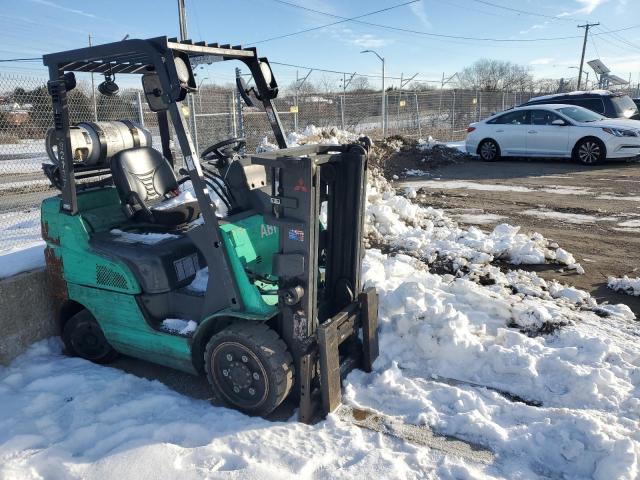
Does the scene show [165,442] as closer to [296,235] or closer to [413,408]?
A: [296,235]

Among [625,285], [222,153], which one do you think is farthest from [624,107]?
[222,153]

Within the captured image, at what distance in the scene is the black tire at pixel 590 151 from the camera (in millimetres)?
13016

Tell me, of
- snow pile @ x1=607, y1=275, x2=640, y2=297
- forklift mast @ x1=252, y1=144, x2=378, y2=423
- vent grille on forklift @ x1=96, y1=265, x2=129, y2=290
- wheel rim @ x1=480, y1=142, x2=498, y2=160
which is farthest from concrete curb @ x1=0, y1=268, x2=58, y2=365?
wheel rim @ x1=480, y1=142, x2=498, y2=160

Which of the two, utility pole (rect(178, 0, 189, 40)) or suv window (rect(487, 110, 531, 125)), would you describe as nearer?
utility pole (rect(178, 0, 189, 40))

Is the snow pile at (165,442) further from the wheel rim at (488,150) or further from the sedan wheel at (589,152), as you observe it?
the wheel rim at (488,150)

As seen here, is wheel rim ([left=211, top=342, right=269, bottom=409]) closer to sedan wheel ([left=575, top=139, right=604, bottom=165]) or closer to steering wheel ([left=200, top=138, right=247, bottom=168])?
steering wheel ([left=200, top=138, right=247, bottom=168])

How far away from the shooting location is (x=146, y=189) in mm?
4125

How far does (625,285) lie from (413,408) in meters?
3.18

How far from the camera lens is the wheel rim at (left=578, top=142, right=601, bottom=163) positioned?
13086 mm

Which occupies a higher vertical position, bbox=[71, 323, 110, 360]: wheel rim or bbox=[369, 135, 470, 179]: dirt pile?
bbox=[369, 135, 470, 179]: dirt pile

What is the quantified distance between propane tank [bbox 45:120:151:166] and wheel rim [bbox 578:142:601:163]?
1213 centimetres

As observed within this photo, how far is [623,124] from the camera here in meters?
12.9

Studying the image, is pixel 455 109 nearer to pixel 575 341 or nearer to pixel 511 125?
pixel 511 125

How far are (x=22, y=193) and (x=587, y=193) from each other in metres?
11.5
